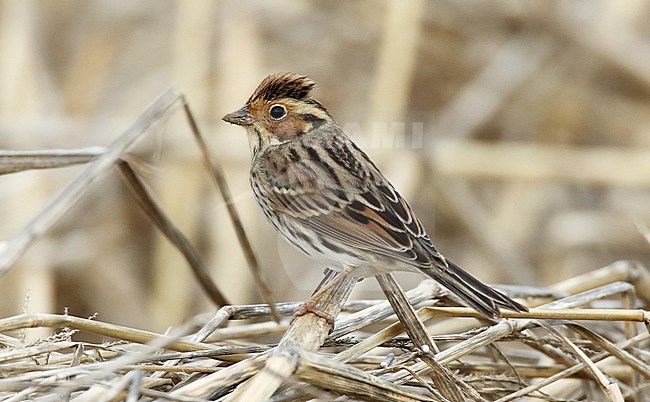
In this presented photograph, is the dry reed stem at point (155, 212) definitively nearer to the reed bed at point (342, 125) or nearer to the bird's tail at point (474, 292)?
the bird's tail at point (474, 292)

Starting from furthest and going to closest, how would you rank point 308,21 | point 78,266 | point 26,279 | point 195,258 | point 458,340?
1. point 308,21
2. point 78,266
3. point 26,279
4. point 195,258
5. point 458,340

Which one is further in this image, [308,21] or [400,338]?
[308,21]

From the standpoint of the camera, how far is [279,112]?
3525 millimetres

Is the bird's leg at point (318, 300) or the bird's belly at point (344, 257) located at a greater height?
the bird's belly at point (344, 257)

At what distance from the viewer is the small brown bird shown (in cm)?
316

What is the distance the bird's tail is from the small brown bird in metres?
0.01

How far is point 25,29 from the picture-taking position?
5.62m

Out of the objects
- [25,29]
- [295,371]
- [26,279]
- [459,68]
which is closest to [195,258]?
[295,371]

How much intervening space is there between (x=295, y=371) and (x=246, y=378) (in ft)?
0.51

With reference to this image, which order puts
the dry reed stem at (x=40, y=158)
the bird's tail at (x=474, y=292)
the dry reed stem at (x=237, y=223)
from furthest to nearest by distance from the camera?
the dry reed stem at (x=237, y=223)
the dry reed stem at (x=40, y=158)
the bird's tail at (x=474, y=292)

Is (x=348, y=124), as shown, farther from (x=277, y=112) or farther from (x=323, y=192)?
(x=323, y=192)

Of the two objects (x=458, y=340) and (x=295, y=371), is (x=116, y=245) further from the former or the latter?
(x=295, y=371)

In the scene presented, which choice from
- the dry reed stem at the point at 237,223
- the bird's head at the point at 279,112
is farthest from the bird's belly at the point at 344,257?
the bird's head at the point at 279,112

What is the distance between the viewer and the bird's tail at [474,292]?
2660 millimetres
